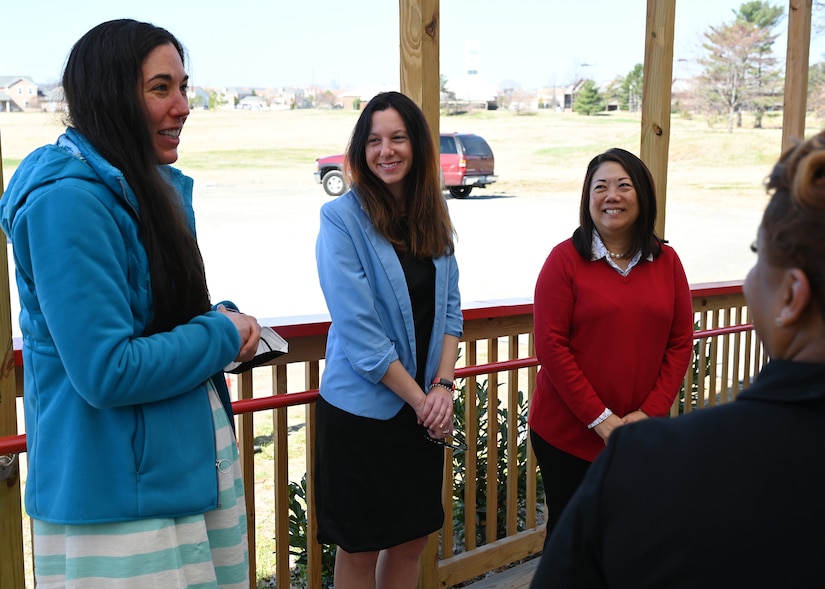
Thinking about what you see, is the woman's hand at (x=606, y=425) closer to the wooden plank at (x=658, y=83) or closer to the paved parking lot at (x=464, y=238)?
the wooden plank at (x=658, y=83)

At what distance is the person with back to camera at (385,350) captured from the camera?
2246 mm

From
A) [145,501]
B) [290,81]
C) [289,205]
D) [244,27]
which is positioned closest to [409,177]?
[145,501]

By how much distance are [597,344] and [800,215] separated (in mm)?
1723

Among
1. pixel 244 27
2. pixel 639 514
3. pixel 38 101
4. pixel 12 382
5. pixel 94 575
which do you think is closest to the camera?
Answer: pixel 639 514

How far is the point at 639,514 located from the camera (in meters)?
0.76

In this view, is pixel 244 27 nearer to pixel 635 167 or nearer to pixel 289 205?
pixel 635 167

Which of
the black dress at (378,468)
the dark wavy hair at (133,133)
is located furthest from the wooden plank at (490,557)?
the dark wavy hair at (133,133)

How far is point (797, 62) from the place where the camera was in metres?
4.44

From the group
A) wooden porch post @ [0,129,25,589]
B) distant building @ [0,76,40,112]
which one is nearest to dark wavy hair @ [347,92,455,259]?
wooden porch post @ [0,129,25,589]

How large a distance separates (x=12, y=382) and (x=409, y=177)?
1.16 meters

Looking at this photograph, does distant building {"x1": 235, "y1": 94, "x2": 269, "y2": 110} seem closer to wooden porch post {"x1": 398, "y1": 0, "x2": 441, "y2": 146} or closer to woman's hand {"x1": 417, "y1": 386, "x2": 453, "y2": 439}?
wooden porch post {"x1": 398, "y1": 0, "x2": 441, "y2": 146}

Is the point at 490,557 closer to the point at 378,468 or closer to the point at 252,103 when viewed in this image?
the point at 378,468

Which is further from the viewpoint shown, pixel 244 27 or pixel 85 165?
pixel 244 27

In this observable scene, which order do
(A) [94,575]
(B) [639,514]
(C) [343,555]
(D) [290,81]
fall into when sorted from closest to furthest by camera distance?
(B) [639,514] → (A) [94,575] → (C) [343,555] → (D) [290,81]
